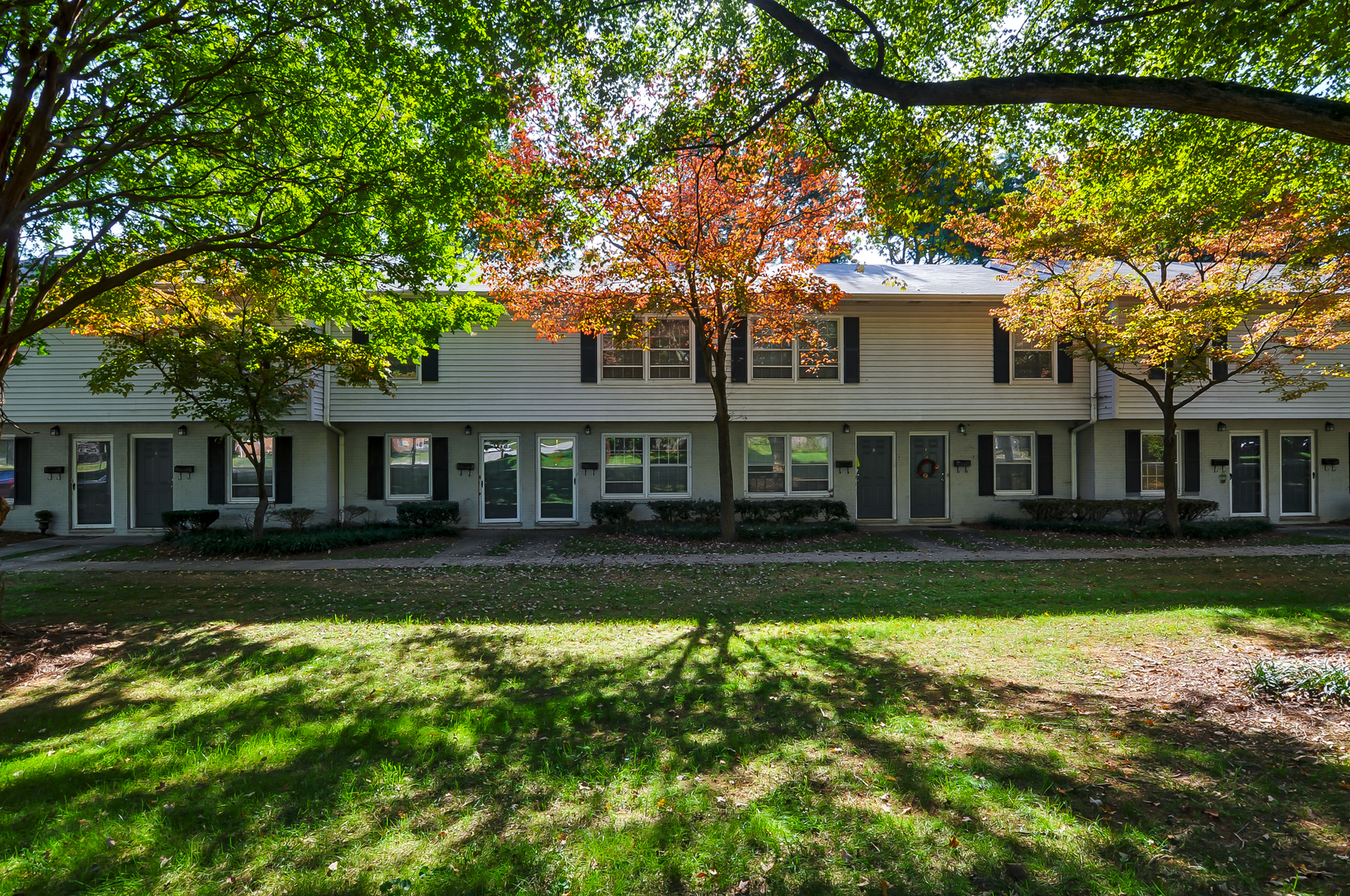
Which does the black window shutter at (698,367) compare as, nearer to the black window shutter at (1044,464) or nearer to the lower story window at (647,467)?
the lower story window at (647,467)

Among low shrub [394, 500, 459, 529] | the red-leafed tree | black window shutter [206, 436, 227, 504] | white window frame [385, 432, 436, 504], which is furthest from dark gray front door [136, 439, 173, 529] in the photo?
the red-leafed tree

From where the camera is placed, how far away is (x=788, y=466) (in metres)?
Answer: 14.8

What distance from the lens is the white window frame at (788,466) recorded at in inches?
579

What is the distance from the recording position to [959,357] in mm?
14398

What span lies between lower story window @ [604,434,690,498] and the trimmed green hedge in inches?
282

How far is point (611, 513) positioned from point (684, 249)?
600 centimetres

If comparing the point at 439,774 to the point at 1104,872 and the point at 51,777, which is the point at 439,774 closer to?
the point at 51,777

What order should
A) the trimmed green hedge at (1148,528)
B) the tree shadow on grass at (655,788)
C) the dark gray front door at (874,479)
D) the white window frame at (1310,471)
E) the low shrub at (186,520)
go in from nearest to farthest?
the tree shadow on grass at (655,788)
the trimmed green hedge at (1148,528)
the low shrub at (186,520)
the dark gray front door at (874,479)
the white window frame at (1310,471)

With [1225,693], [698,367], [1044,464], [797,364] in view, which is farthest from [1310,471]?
[1225,693]

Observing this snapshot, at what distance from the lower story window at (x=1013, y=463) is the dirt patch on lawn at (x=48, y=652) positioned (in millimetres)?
15727

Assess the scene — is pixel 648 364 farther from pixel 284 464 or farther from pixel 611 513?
pixel 284 464

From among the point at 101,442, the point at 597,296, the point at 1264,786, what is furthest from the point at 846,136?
the point at 101,442

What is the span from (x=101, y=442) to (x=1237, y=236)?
23.1m

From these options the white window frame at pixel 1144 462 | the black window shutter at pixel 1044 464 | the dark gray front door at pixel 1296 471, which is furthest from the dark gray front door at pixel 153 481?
the dark gray front door at pixel 1296 471
